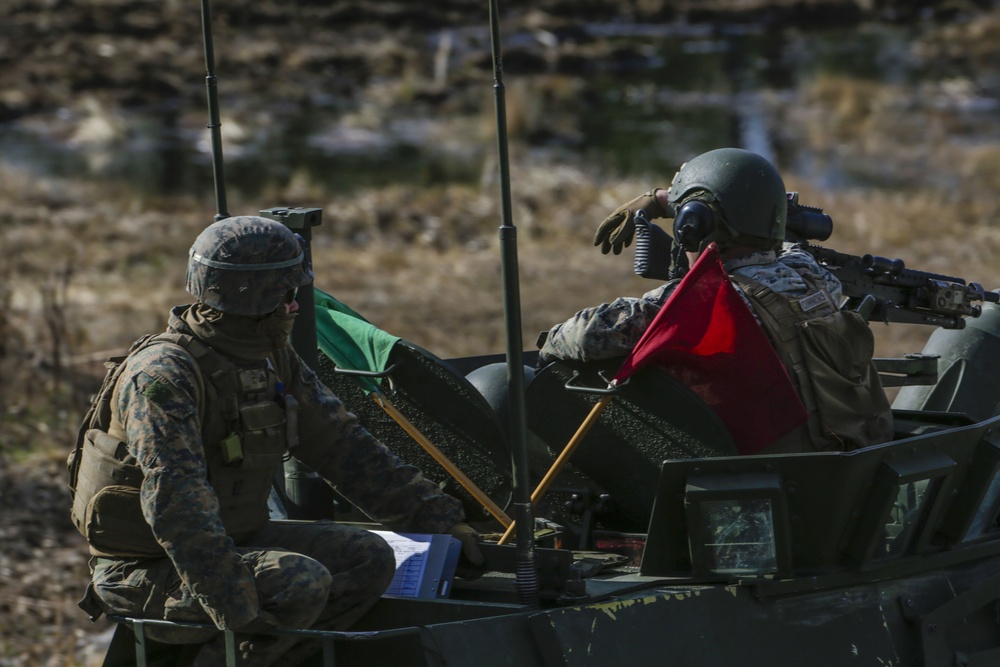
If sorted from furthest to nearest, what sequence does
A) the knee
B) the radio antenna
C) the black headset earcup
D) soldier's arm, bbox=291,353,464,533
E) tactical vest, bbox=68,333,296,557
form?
the radio antenna
the black headset earcup
soldier's arm, bbox=291,353,464,533
tactical vest, bbox=68,333,296,557
the knee

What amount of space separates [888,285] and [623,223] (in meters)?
1.07

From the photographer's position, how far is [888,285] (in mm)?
5914

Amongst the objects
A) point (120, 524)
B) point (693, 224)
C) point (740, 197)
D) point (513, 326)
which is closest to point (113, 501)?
point (120, 524)

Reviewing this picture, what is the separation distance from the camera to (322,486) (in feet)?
17.7

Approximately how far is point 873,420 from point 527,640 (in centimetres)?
142

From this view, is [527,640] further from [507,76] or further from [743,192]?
[507,76]

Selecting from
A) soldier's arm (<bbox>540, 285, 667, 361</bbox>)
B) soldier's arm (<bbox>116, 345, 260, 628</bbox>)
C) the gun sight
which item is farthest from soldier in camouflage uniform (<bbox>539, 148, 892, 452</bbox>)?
soldier's arm (<bbox>116, 345, 260, 628</bbox>)

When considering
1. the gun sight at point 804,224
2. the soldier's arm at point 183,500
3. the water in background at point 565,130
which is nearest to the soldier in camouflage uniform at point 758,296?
Result: the gun sight at point 804,224

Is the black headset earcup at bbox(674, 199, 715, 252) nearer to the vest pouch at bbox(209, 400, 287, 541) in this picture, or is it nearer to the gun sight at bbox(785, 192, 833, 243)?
the gun sight at bbox(785, 192, 833, 243)

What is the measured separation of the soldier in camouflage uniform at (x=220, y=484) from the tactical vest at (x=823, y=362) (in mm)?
1068

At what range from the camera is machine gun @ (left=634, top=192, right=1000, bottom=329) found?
564 centimetres

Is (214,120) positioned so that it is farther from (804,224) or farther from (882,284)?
(882,284)

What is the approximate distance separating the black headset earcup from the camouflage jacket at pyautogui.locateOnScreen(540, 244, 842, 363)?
5.4 inches

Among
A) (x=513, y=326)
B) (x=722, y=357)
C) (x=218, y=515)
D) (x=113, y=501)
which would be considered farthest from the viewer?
(x=722, y=357)
